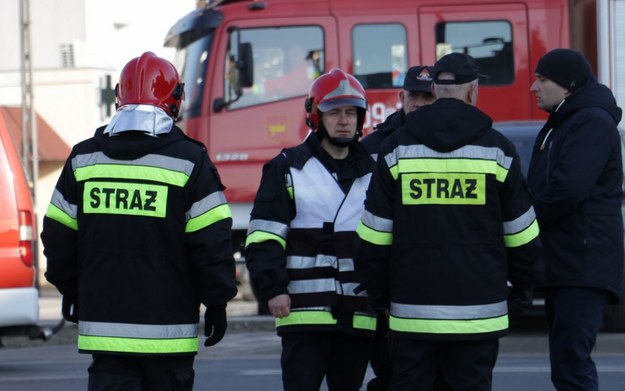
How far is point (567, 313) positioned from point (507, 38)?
10.3 metres

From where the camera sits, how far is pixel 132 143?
5.31 metres

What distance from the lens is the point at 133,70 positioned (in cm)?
543

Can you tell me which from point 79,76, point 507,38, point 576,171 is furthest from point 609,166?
point 79,76

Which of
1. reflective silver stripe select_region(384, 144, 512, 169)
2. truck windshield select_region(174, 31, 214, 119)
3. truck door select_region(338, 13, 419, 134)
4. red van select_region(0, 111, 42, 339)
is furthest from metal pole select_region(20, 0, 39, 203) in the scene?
reflective silver stripe select_region(384, 144, 512, 169)

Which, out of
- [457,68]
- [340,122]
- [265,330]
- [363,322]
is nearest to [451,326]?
[363,322]

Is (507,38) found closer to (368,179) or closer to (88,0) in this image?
(368,179)

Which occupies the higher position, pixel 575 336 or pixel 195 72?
pixel 195 72

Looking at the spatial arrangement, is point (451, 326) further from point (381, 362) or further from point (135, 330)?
Result: point (381, 362)

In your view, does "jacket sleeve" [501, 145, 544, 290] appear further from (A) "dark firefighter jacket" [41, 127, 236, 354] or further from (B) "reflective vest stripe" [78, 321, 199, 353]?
(B) "reflective vest stripe" [78, 321, 199, 353]

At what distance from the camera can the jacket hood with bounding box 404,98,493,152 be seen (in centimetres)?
552

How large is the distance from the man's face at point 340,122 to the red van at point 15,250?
13.8ft

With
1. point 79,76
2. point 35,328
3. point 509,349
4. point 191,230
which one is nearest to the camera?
point 191,230

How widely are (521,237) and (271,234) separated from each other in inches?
42.5

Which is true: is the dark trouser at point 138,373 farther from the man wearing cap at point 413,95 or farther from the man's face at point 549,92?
the man's face at point 549,92
